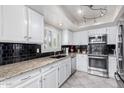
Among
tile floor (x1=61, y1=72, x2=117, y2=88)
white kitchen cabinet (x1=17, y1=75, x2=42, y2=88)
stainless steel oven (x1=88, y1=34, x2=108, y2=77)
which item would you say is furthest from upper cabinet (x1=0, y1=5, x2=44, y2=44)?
stainless steel oven (x1=88, y1=34, x2=108, y2=77)

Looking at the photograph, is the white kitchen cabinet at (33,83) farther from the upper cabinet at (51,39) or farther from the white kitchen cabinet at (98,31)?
the white kitchen cabinet at (98,31)

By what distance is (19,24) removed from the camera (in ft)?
5.51

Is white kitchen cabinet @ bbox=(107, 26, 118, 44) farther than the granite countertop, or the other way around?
white kitchen cabinet @ bbox=(107, 26, 118, 44)

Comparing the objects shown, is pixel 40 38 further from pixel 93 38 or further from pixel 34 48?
pixel 93 38

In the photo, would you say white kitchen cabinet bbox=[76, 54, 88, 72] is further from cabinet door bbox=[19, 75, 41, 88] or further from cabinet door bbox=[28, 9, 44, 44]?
cabinet door bbox=[19, 75, 41, 88]

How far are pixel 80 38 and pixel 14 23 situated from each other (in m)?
3.69

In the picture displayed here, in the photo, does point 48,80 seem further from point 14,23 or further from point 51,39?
point 51,39

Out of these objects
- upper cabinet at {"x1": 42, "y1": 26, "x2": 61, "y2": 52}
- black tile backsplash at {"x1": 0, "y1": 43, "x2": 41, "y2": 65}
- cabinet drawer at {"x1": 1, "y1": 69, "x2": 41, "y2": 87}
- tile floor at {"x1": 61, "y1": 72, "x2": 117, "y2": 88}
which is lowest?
tile floor at {"x1": 61, "y1": 72, "x2": 117, "y2": 88}

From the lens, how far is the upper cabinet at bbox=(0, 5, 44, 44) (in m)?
1.42

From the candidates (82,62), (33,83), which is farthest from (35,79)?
(82,62)

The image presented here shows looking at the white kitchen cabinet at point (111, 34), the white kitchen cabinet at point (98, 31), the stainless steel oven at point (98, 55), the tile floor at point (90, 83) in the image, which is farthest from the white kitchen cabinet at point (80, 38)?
the tile floor at point (90, 83)

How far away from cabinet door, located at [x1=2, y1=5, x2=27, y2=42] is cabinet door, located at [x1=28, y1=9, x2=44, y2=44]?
6.0 inches
